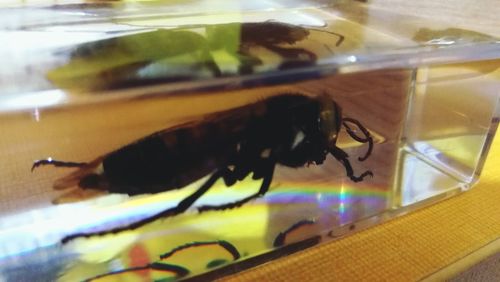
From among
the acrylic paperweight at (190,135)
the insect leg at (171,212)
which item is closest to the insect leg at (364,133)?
the acrylic paperweight at (190,135)

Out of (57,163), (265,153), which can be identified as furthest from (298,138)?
(57,163)

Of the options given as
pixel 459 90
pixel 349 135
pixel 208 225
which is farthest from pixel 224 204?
pixel 459 90

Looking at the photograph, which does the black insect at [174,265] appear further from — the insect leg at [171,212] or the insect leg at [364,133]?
the insect leg at [364,133]

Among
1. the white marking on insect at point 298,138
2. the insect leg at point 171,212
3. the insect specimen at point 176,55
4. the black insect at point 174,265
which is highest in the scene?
the insect specimen at point 176,55

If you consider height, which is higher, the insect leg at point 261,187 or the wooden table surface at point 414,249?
the insect leg at point 261,187

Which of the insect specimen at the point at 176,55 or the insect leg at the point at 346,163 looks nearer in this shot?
the insect specimen at the point at 176,55

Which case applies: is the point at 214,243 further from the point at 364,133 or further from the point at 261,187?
the point at 364,133
